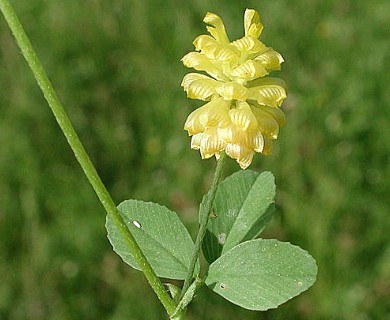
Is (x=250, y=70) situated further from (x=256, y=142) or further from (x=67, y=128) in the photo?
(x=67, y=128)

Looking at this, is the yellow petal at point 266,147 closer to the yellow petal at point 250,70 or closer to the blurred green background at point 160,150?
the yellow petal at point 250,70

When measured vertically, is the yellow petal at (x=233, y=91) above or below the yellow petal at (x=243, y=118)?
above

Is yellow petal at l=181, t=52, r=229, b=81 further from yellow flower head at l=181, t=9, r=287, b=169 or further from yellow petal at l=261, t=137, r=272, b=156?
yellow petal at l=261, t=137, r=272, b=156

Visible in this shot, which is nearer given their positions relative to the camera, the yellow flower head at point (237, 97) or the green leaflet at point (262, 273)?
the yellow flower head at point (237, 97)

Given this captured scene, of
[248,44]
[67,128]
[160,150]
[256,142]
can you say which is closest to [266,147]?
[256,142]

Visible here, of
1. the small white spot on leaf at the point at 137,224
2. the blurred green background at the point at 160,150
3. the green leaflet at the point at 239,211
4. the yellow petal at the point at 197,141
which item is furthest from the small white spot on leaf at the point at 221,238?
the blurred green background at the point at 160,150

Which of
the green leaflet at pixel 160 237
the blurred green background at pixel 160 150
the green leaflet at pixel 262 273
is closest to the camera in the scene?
the green leaflet at pixel 262 273

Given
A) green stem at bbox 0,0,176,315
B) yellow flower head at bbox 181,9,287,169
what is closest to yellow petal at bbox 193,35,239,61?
yellow flower head at bbox 181,9,287,169

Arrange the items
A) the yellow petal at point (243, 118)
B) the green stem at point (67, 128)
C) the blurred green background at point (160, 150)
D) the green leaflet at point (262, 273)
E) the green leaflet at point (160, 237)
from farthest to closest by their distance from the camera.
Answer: the blurred green background at point (160, 150) → the green leaflet at point (160, 237) → the green leaflet at point (262, 273) → the yellow petal at point (243, 118) → the green stem at point (67, 128)

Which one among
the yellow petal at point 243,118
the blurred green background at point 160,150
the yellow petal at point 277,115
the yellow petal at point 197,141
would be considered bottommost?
the blurred green background at point 160,150
